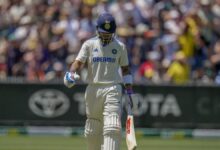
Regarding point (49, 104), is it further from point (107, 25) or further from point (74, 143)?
point (107, 25)

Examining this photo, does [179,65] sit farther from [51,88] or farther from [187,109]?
[51,88]

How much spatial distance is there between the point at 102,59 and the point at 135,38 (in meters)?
7.94

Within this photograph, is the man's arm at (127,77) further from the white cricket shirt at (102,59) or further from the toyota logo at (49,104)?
the toyota logo at (49,104)

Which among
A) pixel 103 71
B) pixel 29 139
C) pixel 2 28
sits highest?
pixel 2 28

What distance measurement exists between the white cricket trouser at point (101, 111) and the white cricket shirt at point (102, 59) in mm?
92

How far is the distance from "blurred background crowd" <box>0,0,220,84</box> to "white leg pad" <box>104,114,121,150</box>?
23.9ft

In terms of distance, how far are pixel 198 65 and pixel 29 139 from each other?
381 cm

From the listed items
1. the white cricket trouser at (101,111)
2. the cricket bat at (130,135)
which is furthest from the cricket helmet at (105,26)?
the cricket bat at (130,135)

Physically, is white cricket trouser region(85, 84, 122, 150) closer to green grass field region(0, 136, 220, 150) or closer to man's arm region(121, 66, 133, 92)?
man's arm region(121, 66, 133, 92)

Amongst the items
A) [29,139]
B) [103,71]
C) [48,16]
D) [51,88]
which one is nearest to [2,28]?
[48,16]

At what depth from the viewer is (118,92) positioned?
1002 centimetres

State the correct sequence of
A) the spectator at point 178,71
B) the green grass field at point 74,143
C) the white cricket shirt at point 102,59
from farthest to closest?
the spectator at point 178,71
the green grass field at point 74,143
the white cricket shirt at point 102,59

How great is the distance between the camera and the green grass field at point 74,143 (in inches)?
567

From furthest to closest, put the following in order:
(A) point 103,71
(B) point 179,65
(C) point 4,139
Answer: (B) point 179,65
(C) point 4,139
(A) point 103,71
